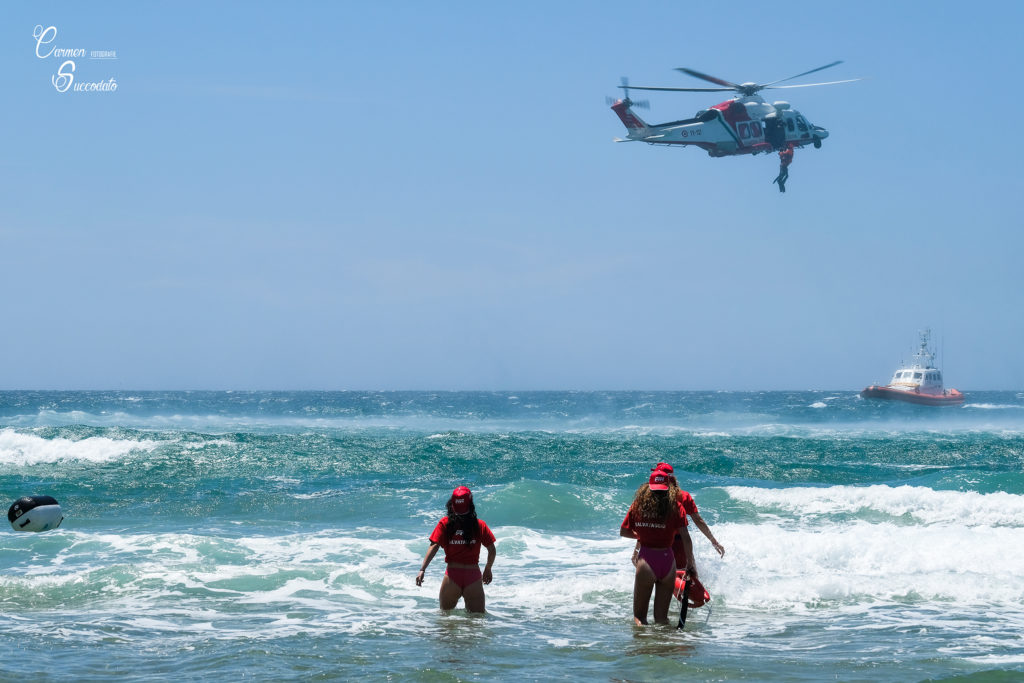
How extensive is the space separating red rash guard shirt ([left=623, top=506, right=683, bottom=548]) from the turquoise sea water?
2.69 ft

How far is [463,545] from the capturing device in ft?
30.1

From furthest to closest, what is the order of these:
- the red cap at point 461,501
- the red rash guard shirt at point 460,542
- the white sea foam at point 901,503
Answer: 1. the white sea foam at point 901,503
2. the red rash guard shirt at point 460,542
3. the red cap at point 461,501

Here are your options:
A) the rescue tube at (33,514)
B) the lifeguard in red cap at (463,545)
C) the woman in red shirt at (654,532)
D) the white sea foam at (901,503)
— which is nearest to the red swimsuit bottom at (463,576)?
the lifeguard in red cap at (463,545)

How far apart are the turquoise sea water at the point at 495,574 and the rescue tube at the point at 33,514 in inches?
37.9

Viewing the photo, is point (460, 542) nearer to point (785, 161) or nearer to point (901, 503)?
point (901, 503)

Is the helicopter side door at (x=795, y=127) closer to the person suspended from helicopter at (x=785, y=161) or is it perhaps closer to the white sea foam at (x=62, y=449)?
the person suspended from helicopter at (x=785, y=161)

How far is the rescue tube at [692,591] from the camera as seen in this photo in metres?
8.97

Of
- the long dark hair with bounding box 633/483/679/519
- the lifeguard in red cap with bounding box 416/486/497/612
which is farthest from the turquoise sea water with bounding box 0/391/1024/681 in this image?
the long dark hair with bounding box 633/483/679/519

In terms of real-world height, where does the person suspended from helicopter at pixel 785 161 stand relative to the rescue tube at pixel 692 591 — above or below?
above

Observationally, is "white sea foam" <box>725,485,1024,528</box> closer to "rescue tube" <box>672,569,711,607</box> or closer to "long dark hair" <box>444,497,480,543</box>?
"rescue tube" <box>672,569,711,607</box>

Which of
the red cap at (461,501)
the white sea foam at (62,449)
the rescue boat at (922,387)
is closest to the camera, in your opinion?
the red cap at (461,501)

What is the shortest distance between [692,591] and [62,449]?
2484 centimetres

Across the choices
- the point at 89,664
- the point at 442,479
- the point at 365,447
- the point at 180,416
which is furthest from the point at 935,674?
the point at 180,416

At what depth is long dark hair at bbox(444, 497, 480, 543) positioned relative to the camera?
9156 mm
